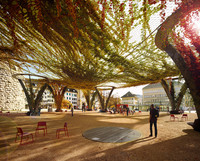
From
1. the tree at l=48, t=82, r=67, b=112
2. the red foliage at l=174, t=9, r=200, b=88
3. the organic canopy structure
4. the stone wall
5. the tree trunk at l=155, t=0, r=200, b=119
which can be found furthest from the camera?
the tree at l=48, t=82, r=67, b=112

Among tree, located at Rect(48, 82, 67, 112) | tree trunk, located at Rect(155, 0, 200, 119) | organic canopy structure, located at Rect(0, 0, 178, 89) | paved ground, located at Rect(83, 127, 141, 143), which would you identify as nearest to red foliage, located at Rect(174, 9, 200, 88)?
tree trunk, located at Rect(155, 0, 200, 119)

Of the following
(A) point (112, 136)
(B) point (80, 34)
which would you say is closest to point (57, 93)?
(B) point (80, 34)

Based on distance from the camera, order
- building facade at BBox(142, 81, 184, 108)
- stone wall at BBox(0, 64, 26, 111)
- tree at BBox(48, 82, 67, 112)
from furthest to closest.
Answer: building facade at BBox(142, 81, 184, 108), tree at BBox(48, 82, 67, 112), stone wall at BBox(0, 64, 26, 111)

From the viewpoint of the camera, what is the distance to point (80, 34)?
652 centimetres

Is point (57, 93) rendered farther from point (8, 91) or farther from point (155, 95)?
point (155, 95)

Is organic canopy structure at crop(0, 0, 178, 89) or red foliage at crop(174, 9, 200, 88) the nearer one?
organic canopy structure at crop(0, 0, 178, 89)

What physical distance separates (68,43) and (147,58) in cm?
703

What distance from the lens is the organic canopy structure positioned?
12.5ft

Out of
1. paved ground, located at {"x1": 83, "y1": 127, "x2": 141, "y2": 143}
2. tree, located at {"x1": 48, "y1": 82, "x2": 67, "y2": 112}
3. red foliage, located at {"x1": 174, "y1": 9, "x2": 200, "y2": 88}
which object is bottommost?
paved ground, located at {"x1": 83, "y1": 127, "x2": 141, "y2": 143}

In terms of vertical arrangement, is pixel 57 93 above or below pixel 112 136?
above

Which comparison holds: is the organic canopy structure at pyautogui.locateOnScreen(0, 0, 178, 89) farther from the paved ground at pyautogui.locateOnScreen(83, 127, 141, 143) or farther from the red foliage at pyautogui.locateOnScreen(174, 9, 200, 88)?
the paved ground at pyautogui.locateOnScreen(83, 127, 141, 143)

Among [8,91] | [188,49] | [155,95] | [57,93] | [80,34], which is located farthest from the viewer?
[155,95]

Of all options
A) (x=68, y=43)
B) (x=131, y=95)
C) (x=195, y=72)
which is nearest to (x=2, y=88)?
(x=68, y=43)

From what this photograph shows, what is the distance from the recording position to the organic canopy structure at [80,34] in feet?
12.5
